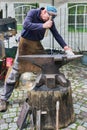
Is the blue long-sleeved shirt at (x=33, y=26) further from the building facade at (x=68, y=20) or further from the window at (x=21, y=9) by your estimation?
the window at (x=21, y=9)

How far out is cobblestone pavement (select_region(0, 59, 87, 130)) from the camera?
531cm

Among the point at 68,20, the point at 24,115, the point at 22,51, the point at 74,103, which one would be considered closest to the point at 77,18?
the point at 68,20

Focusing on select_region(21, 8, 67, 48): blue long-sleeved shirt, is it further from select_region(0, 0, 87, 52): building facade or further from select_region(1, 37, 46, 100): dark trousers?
select_region(0, 0, 87, 52): building facade

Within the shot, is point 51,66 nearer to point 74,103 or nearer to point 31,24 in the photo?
point 31,24

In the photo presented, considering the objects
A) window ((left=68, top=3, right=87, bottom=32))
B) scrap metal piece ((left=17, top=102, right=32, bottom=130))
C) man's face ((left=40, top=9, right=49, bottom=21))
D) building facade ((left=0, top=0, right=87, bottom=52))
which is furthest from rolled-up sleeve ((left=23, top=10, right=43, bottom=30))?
window ((left=68, top=3, right=87, bottom=32))

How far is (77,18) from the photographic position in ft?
32.4

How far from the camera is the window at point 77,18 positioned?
976 centimetres

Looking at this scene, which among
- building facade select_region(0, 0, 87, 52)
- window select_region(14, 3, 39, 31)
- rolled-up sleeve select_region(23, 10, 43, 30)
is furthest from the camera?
window select_region(14, 3, 39, 31)

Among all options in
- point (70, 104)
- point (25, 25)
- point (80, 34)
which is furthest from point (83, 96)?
point (80, 34)

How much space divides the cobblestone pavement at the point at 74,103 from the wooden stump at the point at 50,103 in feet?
0.93

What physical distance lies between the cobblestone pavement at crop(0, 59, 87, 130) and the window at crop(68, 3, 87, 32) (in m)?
1.77

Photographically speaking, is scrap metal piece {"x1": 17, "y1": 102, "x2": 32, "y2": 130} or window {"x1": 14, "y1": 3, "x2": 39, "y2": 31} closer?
scrap metal piece {"x1": 17, "y1": 102, "x2": 32, "y2": 130}

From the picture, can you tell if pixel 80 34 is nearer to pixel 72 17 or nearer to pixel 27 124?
pixel 72 17

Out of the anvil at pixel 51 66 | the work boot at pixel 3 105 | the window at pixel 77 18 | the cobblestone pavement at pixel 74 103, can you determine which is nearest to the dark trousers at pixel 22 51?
the work boot at pixel 3 105
